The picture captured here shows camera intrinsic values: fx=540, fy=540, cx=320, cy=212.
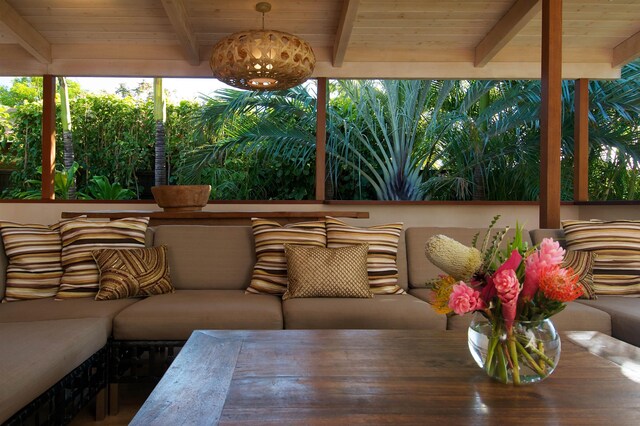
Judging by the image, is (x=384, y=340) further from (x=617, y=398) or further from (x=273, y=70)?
(x=273, y=70)

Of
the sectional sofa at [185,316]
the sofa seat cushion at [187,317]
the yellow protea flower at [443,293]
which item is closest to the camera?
the yellow protea flower at [443,293]

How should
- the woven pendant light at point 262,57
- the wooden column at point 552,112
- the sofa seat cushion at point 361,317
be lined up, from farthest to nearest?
the wooden column at point 552,112 → the woven pendant light at point 262,57 → the sofa seat cushion at point 361,317

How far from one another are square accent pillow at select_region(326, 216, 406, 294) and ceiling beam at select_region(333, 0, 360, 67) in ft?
6.75

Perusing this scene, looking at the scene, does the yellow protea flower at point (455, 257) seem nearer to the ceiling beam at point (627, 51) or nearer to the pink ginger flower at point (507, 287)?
the pink ginger flower at point (507, 287)

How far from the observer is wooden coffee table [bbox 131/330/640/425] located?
1124 mm

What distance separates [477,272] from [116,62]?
16.5 feet

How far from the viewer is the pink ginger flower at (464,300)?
1243mm

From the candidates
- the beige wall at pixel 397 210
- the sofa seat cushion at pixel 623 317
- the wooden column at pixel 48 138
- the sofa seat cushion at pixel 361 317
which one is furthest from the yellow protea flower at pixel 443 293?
the wooden column at pixel 48 138

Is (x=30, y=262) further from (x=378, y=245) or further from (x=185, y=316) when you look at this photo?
(x=378, y=245)

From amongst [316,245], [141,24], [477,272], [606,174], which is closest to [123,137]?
[141,24]

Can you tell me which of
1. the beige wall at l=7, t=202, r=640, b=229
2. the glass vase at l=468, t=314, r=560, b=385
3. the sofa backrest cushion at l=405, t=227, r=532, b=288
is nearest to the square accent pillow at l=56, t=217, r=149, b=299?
the sofa backrest cushion at l=405, t=227, r=532, b=288

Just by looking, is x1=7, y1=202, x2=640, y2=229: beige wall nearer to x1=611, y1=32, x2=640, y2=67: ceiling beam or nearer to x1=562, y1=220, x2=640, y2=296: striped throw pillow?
x1=611, y1=32, x2=640, y2=67: ceiling beam

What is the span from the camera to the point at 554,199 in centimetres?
402

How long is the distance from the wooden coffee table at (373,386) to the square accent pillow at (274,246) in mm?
1026
